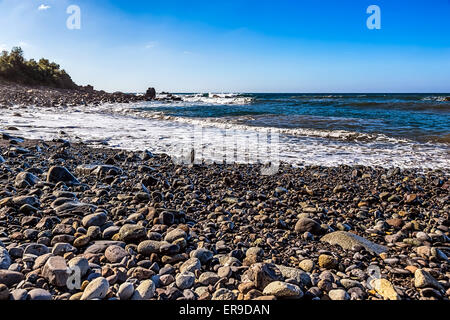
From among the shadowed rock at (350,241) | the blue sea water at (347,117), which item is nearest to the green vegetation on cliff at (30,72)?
the blue sea water at (347,117)

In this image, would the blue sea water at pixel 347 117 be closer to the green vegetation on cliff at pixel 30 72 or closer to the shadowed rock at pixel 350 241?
the shadowed rock at pixel 350 241

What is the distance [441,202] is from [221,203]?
2.87 m

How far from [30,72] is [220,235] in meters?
50.6

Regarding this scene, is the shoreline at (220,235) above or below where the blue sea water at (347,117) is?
below

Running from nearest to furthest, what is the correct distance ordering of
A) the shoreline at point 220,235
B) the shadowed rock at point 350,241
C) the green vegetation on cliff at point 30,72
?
the shoreline at point 220,235 < the shadowed rock at point 350,241 < the green vegetation on cliff at point 30,72

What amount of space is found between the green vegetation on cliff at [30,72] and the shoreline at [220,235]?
44.6 metres

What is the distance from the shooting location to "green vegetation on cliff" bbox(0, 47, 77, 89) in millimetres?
38031

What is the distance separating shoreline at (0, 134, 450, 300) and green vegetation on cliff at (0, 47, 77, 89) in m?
44.6

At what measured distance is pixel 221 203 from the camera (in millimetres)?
3320

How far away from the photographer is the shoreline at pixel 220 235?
1.71 metres

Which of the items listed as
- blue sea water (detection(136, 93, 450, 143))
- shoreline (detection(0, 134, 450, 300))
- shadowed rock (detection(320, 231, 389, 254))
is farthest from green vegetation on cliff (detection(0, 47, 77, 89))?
shadowed rock (detection(320, 231, 389, 254))

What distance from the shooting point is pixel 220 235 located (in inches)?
97.8
